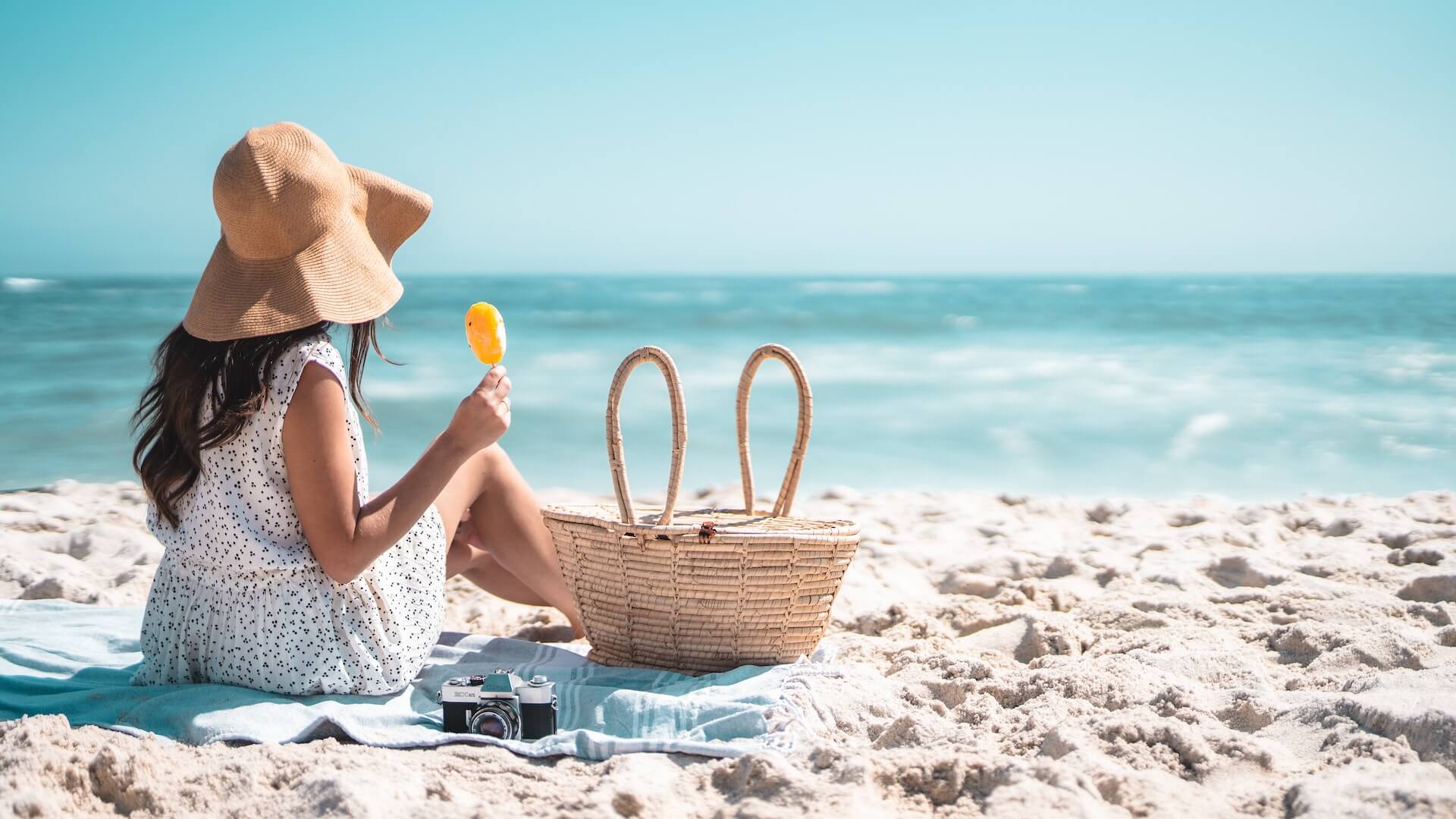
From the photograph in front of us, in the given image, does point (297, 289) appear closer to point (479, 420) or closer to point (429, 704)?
point (479, 420)

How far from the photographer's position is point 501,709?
7.07ft

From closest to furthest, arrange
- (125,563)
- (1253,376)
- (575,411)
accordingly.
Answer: (125,563) < (575,411) < (1253,376)

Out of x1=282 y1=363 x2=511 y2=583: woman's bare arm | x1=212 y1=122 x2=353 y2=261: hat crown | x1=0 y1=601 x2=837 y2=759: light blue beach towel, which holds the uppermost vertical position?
x1=212 y1=122 x2=353 y2=261: hat crown

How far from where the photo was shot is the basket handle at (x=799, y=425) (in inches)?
107

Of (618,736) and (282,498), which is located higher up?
(282,498)

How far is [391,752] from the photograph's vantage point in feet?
6.70

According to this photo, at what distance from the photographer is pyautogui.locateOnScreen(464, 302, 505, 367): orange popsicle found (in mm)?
2369

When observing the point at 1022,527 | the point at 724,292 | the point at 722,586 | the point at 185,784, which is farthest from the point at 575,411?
the point at 724,292

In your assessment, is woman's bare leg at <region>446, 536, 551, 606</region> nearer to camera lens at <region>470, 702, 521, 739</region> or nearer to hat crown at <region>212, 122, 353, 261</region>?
camera lens at <region>470, 702, 521, 739</region>

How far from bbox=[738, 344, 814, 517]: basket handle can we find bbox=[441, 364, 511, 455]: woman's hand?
2.29 ft

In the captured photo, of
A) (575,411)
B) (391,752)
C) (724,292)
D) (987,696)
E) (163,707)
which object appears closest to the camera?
(391,752)

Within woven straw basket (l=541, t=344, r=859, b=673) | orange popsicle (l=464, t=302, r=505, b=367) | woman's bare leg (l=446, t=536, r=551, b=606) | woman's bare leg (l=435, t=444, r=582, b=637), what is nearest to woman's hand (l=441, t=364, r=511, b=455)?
orange popsicle (l=464, t=302, r=505, b=367)

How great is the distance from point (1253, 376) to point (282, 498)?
411 inches

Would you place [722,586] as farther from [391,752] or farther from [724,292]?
[724,292]
